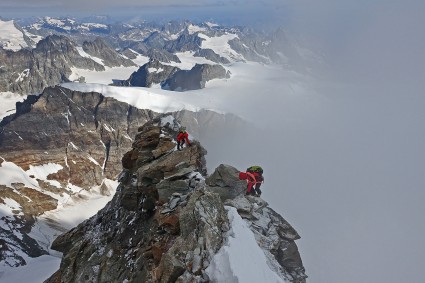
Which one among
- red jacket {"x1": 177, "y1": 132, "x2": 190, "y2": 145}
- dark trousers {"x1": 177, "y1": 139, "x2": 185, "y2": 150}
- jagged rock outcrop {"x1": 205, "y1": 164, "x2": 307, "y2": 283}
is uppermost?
red jacket {"x1": 177, "y1": 132, "x2": 190, "y2": 145}

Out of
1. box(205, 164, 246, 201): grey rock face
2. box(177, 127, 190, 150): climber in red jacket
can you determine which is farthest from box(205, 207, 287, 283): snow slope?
box(177, 127, 190, 150): climber in red jacket

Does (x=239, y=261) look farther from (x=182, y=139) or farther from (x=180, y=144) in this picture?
(x=182, y=139)

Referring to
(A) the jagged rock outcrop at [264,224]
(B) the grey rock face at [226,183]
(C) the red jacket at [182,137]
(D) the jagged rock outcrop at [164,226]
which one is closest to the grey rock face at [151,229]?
(D) the jagged rock outcrop at [164,226]

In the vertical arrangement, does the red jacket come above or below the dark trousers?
above

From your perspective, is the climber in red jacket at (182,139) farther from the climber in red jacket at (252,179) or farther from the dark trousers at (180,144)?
the climber in red jacket at (252,179)

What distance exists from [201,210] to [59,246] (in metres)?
22.8

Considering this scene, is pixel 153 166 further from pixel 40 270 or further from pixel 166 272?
pixel 40 270

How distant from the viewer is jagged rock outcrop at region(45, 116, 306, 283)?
21672 mm

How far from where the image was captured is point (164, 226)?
2542cm

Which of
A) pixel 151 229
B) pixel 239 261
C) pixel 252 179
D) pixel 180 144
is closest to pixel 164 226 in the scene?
pixel 151 229

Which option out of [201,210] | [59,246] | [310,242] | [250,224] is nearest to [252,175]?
[250,224]

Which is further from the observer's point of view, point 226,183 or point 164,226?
point 226,183

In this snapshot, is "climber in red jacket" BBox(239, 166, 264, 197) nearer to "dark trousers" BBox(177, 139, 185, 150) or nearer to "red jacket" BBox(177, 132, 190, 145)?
"red jacket" BBox(177, 132, 190, 145)

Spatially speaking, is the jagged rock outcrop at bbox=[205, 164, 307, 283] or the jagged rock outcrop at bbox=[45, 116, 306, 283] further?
the jagged rock outcrop at bbox=[205, 164, 307, 283]
